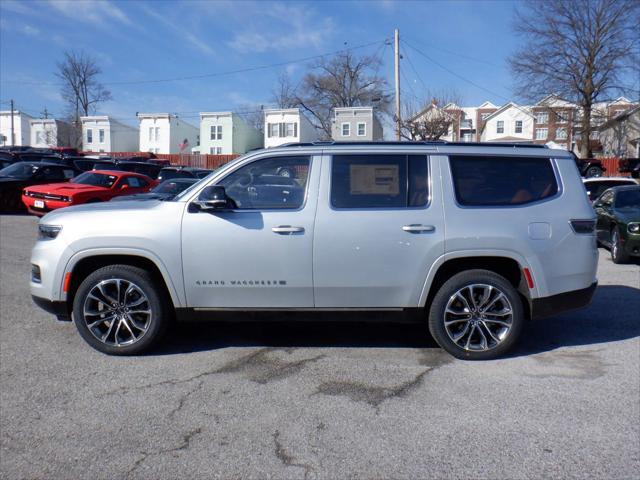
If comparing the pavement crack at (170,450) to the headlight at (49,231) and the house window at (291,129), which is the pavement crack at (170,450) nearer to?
the headlight at (49,231)

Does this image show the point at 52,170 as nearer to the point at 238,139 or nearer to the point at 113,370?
the point at 113,370

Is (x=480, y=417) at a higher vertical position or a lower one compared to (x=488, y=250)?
lower

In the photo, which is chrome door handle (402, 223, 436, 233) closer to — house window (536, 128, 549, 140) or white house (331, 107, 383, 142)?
white house (331, 107, 383, 142)

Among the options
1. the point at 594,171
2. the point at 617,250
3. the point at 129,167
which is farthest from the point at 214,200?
the point at 594,171

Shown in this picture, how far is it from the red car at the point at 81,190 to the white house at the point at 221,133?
46307 millimetres

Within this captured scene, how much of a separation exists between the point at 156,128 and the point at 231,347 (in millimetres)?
63696

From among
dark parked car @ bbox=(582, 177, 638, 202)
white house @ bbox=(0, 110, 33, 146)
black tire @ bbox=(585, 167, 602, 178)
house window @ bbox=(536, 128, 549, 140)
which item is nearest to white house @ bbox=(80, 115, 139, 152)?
white house @ bbox=(0, 110, 33, 146)

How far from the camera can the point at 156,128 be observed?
2552 inches

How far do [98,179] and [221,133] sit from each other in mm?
47904

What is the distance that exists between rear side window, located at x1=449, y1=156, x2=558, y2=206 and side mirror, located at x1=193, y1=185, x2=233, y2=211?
2036mm

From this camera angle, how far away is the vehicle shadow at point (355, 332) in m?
5.00

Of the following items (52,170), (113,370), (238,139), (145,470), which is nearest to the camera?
(145,470)

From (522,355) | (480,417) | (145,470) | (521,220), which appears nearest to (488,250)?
(521,220)

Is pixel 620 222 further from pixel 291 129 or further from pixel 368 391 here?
pixel 291 129
